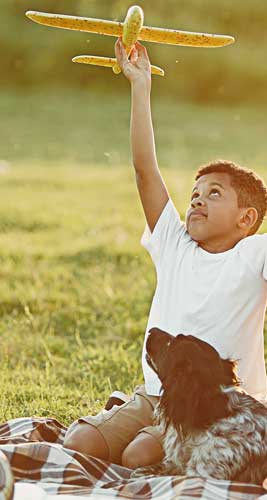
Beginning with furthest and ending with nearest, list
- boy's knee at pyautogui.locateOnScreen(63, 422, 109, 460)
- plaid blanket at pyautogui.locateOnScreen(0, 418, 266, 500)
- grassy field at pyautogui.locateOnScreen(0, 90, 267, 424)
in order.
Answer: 1. grassy field at pyautogui.locateOnScreen(0, 90, 267, 424)
2. boy's knee at pyautogui.locateOnScreen(63, 422, 109, 460)
3. plaid blanket at pyautogui.locateOnScreen(0, 418, 266, 500)

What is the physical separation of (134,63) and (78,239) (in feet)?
13.8

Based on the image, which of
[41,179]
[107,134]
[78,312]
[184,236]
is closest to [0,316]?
[78,312]

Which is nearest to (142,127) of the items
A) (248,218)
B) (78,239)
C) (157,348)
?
(248,218)

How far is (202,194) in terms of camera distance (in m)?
3.11

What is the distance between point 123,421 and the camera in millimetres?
3068

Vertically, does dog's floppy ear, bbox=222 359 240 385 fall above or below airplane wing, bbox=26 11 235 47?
below

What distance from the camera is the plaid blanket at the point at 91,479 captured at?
263cm

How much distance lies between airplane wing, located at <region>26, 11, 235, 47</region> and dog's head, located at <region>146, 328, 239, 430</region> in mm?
861

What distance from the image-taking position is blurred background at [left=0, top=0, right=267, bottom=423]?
462 centimetres

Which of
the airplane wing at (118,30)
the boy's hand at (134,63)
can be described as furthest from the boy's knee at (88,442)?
the airplane wing at (118,30)

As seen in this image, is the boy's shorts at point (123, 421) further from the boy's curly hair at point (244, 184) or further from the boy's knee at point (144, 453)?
the boy's curly hair at point (244, 184)

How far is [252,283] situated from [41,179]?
6951 mm

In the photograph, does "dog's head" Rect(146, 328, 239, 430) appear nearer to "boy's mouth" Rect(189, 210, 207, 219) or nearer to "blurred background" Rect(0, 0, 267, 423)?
"boy's mouth" Rect(189, 210, 207, 219)

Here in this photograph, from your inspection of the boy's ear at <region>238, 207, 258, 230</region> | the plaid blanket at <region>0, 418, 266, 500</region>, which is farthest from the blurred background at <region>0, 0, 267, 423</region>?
the boy's ear at <region>238, 207, 258, 230</region>
